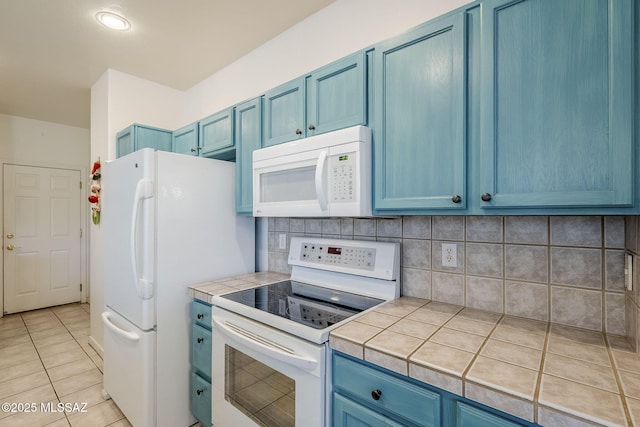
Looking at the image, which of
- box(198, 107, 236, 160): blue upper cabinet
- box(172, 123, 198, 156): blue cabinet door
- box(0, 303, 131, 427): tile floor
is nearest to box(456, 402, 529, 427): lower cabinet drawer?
box(198, 107, 236, 160): blue upper cabinet

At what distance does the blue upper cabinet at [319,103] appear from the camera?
4.70 feet

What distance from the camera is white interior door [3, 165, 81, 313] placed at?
13.2 ft

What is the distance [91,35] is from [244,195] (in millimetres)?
1676

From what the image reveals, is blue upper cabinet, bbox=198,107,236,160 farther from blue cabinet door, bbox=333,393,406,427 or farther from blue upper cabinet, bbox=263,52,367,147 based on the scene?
blue cabinet door, bbox=333,393,406,427

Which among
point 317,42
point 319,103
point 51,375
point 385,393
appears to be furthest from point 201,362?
point 317,42

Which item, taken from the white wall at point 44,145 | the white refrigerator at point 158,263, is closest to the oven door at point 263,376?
the white refrigerator at point 158,263

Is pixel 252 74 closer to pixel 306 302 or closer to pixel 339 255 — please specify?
pixel 339 255

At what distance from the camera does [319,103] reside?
158cm

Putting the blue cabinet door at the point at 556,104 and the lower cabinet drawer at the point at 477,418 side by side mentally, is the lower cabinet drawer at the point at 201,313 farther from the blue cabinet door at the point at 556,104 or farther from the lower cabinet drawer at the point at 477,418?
the blue cabinet door at the point at 556,104

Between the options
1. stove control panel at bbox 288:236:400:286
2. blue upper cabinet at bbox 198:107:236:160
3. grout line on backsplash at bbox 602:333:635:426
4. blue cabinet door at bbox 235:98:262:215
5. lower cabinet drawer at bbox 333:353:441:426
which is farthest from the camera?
blue upper cabinet at bbox 198:107:236:160

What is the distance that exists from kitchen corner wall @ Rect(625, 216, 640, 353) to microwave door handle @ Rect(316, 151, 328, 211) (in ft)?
3.53

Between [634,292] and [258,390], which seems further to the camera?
[258,390]

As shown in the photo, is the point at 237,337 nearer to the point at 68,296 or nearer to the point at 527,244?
the point at 527,244

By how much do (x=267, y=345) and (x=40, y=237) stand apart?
15.4 ft
